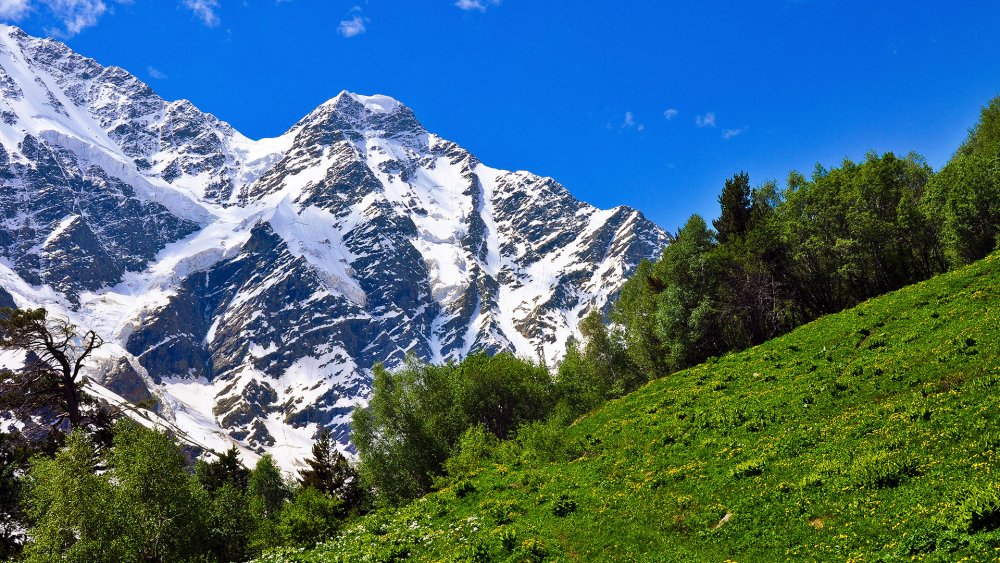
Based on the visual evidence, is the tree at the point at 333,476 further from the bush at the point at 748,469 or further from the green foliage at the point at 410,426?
the bush at the point at 748,469

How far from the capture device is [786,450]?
21328 millimetres

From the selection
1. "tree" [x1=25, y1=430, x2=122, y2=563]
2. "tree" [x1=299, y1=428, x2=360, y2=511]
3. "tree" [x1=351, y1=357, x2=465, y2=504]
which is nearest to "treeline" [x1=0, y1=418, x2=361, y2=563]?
"tree" [x1=25, y1=430, x2=122, y2=563]

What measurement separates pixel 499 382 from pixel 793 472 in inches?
2349

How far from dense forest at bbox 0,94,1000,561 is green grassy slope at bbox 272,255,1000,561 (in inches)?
122

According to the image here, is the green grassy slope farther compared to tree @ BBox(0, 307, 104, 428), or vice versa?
tree @ BBox(0, 307, 104, 428)

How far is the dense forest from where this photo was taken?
98.5 feet

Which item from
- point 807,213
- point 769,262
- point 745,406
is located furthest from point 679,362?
point 745,406

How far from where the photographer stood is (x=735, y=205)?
65312 mm

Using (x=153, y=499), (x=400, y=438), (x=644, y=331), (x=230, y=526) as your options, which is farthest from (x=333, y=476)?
(x=644, y=331)

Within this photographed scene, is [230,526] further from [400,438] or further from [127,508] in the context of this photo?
[400,438]

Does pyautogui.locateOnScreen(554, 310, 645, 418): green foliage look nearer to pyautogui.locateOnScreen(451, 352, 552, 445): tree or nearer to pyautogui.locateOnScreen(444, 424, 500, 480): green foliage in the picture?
pyautogui.locateOnScreen(451, 352, 552, 445): tree

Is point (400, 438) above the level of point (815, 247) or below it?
below

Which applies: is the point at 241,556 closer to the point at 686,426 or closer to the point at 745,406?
the point at 686,426

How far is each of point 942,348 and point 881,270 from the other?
124ft
